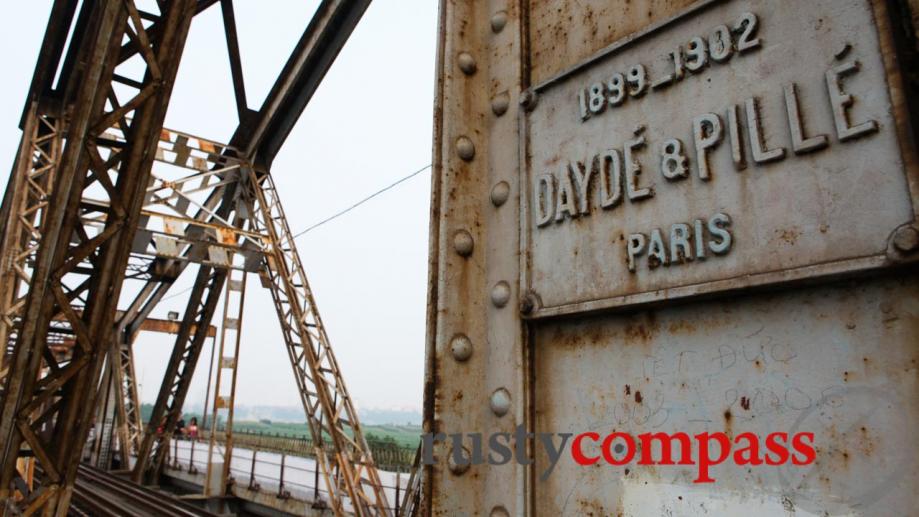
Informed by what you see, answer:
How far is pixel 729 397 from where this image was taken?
125 centimetres

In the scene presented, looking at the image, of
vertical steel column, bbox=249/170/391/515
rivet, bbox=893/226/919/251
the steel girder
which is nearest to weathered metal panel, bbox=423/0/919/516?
rivet, bbox=893/226/919/251

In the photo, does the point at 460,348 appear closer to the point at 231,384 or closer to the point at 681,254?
the point at 681,254

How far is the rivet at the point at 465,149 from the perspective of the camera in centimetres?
194

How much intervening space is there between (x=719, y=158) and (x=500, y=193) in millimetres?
736

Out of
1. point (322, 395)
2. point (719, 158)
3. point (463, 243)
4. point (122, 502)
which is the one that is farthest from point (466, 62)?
point (122, 502)

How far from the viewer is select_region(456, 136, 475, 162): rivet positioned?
1.94 m

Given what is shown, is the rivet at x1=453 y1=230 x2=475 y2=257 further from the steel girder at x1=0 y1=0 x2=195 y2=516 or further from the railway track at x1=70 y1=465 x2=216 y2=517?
the railway track at x1=70 y1=465 x2=216 y2=517

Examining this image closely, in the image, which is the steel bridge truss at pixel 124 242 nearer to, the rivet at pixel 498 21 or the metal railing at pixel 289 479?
the metal railing at pixel 289 479

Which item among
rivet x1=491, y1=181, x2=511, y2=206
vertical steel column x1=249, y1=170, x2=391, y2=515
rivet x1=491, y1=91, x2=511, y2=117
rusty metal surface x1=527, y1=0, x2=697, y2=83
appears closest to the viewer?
rusty metal surface x1=527, y1=0, x2=697, y2=83

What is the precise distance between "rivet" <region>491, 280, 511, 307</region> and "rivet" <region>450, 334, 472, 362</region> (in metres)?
0.16

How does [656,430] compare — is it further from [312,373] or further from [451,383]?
[312,373]

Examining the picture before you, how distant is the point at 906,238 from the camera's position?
1027 mm

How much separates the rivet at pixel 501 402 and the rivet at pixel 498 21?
1.38 metres

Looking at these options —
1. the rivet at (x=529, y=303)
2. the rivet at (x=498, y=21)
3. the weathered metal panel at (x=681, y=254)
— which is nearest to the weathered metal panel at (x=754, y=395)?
the weathered metal panel at (x=681, y=254)
